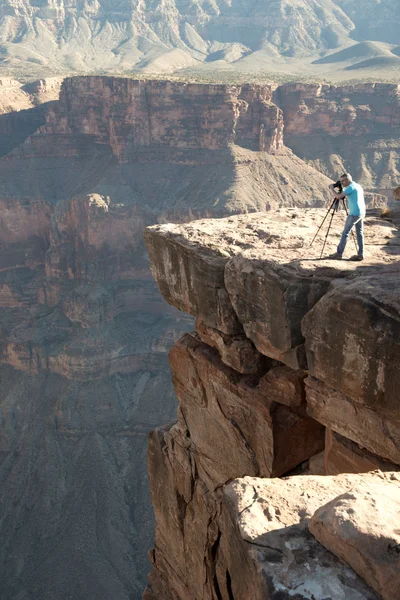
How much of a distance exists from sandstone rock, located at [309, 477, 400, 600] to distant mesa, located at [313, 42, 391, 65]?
134368mm

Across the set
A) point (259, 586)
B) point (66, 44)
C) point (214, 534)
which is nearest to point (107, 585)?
point (214, 534)

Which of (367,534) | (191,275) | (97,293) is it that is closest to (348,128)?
(97,293)

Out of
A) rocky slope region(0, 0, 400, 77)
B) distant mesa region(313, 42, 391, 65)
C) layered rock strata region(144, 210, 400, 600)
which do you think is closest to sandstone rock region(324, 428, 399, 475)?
layered rock strata region(144, 210, 400, 600)

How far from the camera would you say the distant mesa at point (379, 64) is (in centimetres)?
10562

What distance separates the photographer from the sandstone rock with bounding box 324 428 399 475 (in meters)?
7.98

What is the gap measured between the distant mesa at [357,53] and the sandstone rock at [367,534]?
134 m

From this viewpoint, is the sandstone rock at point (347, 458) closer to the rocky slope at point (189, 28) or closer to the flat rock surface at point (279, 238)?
the flat rock surface at point (279, 238)

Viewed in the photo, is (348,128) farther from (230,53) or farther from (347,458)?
(230,53)

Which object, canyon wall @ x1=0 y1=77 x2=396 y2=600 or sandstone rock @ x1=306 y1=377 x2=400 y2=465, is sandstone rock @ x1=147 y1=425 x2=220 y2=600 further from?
canyon wall @ x1=0 y1=77 x2=396 y2=600

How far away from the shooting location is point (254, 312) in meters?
9.01

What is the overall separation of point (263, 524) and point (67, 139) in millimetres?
57733

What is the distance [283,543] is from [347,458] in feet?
10.7

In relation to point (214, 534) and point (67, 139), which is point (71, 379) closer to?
point (67, 139)

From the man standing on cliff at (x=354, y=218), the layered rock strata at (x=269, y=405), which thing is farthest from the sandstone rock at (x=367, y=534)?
the man standing on cliff at (x=354, y=218)
